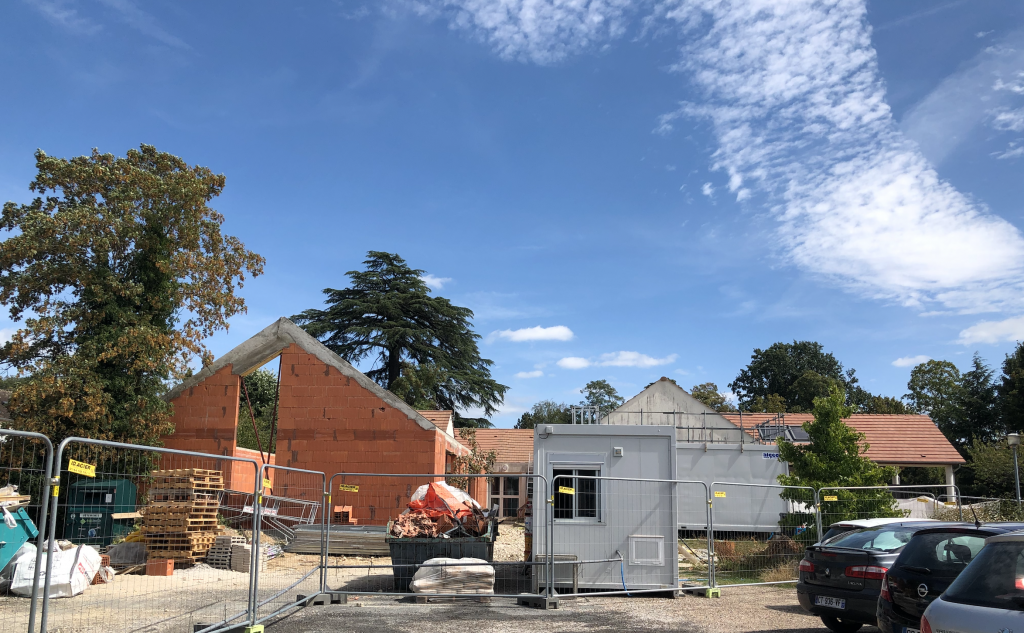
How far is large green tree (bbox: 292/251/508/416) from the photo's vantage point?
4800 cm

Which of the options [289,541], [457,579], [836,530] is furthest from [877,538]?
[289,541]

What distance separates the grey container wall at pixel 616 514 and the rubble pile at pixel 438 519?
1560 millimetres

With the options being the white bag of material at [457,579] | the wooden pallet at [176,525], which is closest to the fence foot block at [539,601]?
the white bag of material at [457,579]

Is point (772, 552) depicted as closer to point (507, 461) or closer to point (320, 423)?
point (320, 423)

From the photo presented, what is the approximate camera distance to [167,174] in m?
24.2

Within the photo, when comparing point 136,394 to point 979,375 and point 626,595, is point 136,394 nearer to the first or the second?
point 626,595

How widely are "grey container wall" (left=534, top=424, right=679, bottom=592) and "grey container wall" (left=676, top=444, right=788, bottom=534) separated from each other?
13343 millimetres

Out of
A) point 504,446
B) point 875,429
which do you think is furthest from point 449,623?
point 875,429

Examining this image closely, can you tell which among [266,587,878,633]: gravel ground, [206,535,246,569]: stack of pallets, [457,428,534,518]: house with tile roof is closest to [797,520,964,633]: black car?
[266,587,878,633]: gravel ground

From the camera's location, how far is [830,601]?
30.0ft

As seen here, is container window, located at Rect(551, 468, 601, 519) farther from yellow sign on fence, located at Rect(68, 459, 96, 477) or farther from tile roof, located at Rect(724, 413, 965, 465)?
tile roof, located at Rect(724, 413, 965, 465)

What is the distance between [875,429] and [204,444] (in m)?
30.4

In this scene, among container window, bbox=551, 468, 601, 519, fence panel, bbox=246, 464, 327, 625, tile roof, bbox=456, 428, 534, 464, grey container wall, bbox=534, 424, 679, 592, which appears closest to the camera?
fence panel, bbox=246, 464, 327, 625

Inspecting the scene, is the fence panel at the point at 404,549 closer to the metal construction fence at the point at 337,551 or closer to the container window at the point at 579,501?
the metal construction fence at the point at 337,551
